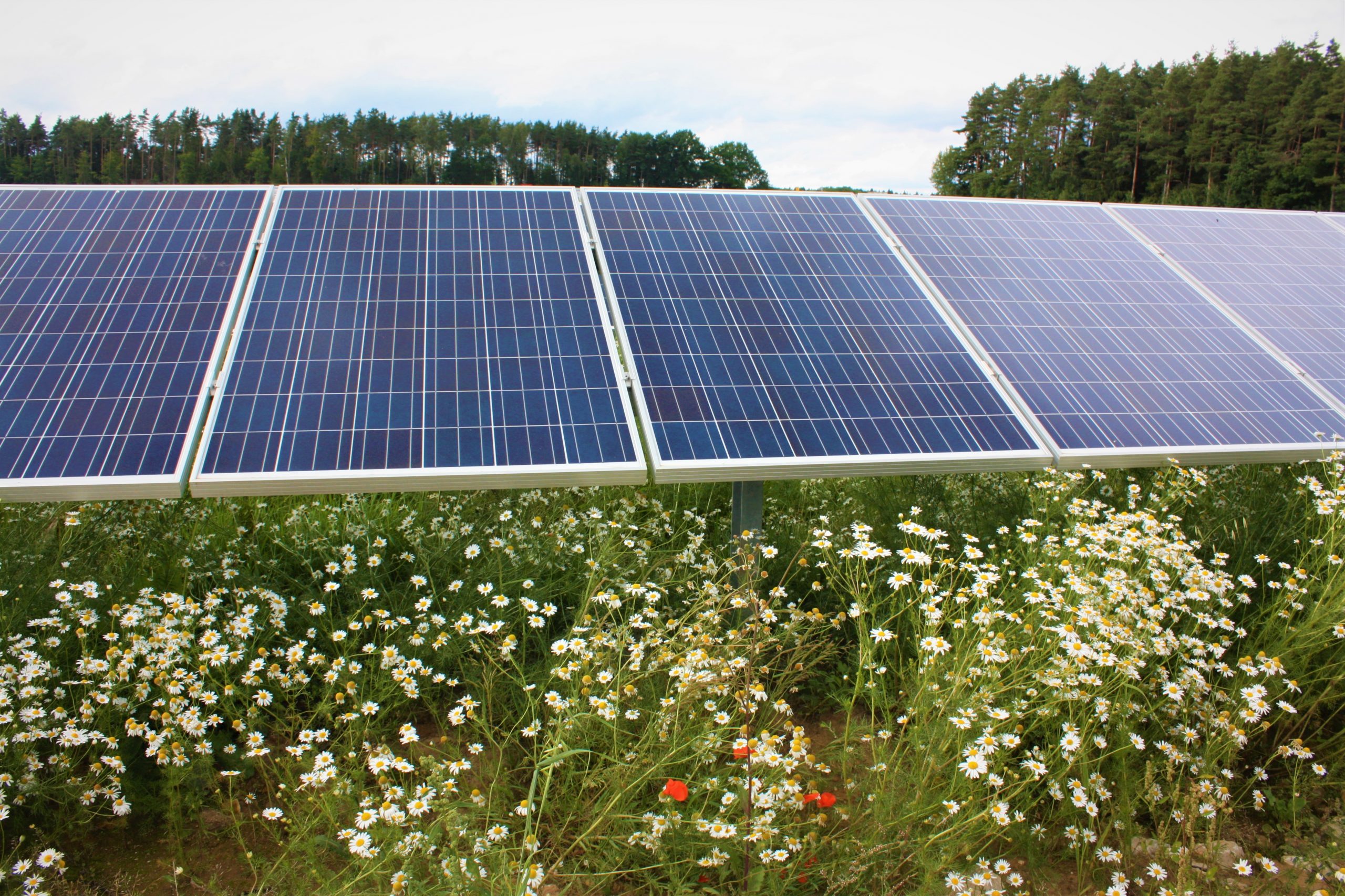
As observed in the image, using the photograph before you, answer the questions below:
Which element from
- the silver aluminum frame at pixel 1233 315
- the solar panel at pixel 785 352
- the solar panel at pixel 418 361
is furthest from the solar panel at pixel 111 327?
the silver aluminum frame at pixel 1233 315

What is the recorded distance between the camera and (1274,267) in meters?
9.12

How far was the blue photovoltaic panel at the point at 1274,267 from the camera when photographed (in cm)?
770

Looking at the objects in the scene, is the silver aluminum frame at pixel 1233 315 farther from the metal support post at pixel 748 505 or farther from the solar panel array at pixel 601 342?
the metal support post at pixel 748 505

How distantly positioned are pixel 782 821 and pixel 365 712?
2.01 m

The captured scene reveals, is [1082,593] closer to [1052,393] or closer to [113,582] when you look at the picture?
[1052,393]

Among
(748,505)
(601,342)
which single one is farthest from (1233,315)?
(601,342)

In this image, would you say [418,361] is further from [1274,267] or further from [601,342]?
[1274,267]

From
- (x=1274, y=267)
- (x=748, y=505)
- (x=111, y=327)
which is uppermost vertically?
(x=1274, y=267)

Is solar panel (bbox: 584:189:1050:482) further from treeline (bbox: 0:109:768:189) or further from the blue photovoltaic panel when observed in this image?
treeline (bbox: 0:109:768:189)

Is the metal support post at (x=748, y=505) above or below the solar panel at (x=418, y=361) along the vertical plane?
below

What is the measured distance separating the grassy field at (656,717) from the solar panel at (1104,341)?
50cm

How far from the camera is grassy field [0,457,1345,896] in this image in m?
3.57

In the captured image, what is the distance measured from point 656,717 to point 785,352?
3.25 metres

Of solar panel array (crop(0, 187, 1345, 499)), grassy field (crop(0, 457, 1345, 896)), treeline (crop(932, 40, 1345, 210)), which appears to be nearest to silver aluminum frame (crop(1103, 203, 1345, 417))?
solar panel array (crop(0, 187, 1345, 499))
